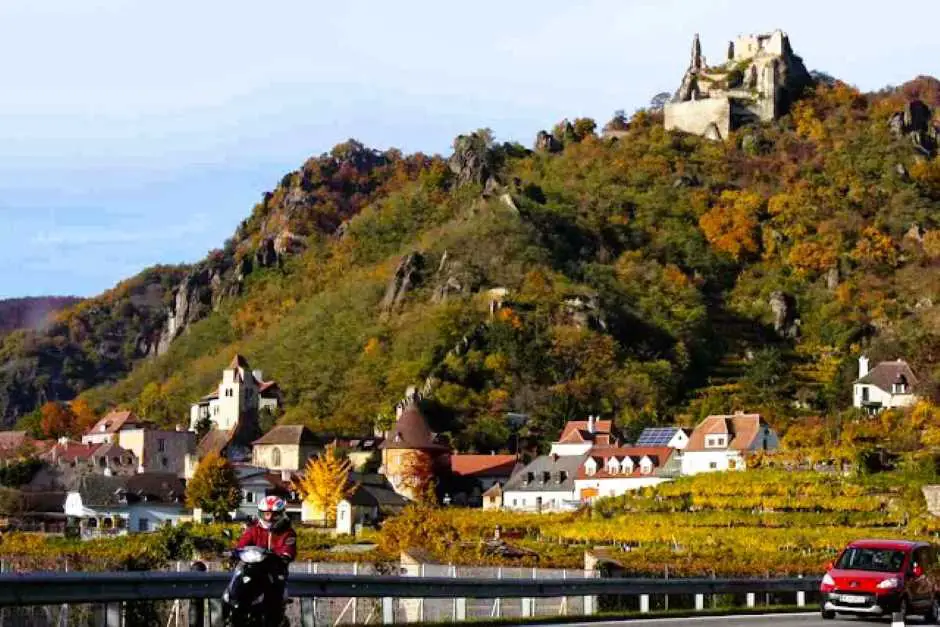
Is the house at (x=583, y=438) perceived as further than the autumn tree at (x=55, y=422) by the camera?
No

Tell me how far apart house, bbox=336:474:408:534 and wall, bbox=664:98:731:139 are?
95.5 m

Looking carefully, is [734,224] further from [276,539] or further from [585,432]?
[276,539]

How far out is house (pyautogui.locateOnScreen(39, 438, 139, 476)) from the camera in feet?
408

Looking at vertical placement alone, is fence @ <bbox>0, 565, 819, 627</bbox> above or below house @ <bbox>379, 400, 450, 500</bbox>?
below

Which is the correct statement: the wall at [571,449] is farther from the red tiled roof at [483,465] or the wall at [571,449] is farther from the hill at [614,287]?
the hill at [614,287]

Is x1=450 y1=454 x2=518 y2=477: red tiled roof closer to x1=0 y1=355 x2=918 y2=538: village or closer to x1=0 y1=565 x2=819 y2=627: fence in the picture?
A: x1=0 y1=355 x2=918 y2=538: village

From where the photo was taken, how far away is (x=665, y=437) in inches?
4311

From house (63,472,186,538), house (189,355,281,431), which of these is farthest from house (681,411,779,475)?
house (189,355,281,431)

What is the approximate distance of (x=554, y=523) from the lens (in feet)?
272

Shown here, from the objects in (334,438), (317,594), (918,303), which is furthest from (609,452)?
(317,594)

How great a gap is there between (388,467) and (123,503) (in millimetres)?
18058

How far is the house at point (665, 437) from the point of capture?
10619 cm

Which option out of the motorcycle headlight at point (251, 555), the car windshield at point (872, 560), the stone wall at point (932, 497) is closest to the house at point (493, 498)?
the stone wall at point (932, 497)

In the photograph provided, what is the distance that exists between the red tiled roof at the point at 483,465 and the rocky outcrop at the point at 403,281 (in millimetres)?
36463
